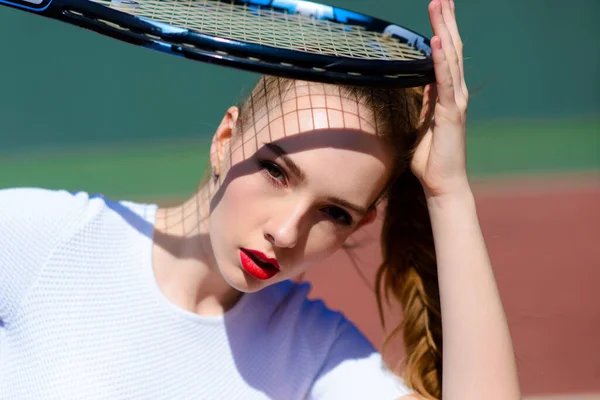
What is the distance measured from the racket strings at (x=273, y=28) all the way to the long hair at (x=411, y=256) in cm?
9

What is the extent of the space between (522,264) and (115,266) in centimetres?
384

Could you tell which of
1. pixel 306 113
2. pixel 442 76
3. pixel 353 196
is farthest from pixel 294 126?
pixel 442 76

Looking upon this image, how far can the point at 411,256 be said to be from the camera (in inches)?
72.4

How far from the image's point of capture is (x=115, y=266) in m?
1.63

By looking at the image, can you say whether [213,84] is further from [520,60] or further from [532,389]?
[532,389]

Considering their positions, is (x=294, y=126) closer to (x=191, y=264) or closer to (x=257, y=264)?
(x=257, y=264)

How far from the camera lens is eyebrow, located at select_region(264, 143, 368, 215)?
143cm

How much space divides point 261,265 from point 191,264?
29 centimetres

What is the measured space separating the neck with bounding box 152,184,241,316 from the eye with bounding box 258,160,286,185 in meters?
0.22

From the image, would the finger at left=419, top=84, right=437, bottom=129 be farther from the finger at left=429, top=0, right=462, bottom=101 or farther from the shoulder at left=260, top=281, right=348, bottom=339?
the shoulder at left=260, top=281, right=348, bottom=339

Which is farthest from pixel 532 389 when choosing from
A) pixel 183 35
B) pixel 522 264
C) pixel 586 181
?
pixel 586 181

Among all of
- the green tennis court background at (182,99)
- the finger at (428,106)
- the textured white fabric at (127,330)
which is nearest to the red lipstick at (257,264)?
the textured white fabric at (127,330)

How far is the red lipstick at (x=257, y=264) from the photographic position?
145 centimetres

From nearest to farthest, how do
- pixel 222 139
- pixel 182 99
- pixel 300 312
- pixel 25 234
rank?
pixel 25 234 → pixel 222 139 → pixel 300 312 → pixel 182 99
